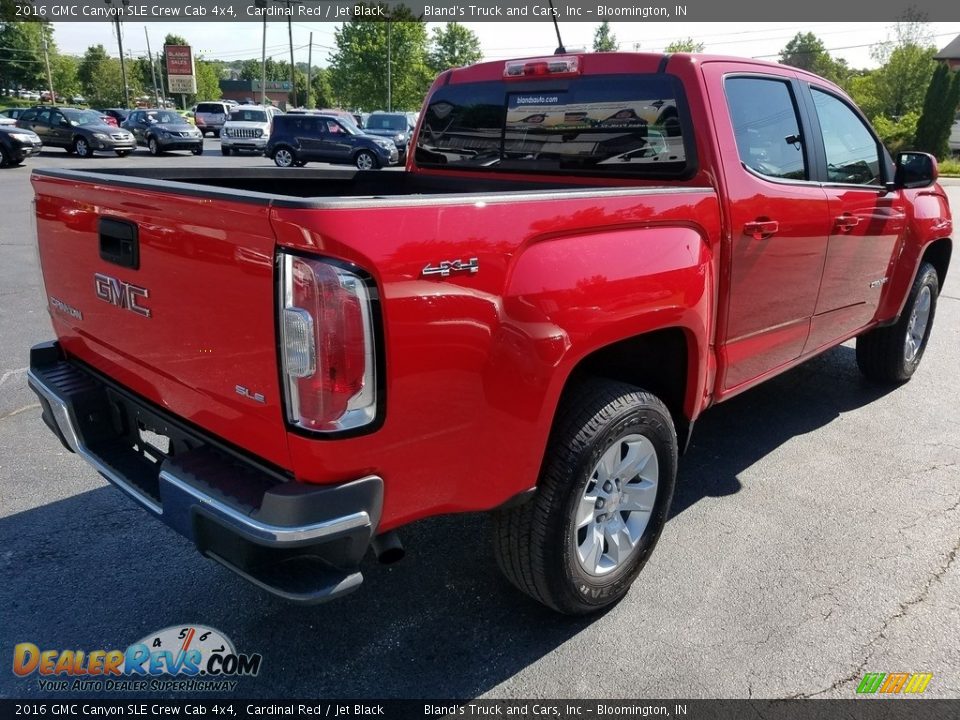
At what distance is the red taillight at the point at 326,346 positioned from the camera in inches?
69.4

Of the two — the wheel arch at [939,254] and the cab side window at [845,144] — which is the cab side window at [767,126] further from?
the wheel arch at [939,254]

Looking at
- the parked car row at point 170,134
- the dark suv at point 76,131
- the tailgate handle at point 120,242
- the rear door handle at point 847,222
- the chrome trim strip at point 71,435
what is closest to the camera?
the tailgate handle at point 120,242

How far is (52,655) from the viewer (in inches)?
98.3

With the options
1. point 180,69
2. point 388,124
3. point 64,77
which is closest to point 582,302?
point 388,124

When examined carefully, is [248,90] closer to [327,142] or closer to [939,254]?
[327,142]

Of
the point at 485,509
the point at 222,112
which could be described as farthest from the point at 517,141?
the point at 222,112

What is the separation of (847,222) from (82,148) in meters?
26.5

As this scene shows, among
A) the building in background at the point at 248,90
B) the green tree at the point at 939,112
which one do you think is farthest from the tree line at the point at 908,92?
the building in background at the point at 248,90

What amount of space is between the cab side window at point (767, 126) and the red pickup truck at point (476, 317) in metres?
0.02

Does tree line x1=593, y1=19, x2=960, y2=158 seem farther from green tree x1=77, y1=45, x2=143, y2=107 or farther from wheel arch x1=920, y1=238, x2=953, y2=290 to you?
green tree x1=77, y1=45, x2=143, y2=107

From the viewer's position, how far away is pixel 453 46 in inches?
2904

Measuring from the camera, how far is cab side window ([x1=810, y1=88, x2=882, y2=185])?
385 centimetres

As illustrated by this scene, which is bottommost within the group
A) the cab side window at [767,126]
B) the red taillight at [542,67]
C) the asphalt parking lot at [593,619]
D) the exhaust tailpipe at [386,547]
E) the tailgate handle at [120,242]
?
the asphalt parking lot at [593,619]

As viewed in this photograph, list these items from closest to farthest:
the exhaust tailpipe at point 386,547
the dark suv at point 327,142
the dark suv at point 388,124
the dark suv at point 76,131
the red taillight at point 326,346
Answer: the red taillight at point 326,346
the exhaust tailpipe at point 386,547
the dark suv at point 327,142
the dark suv at point 76,131
the dark suv at point 388,124
